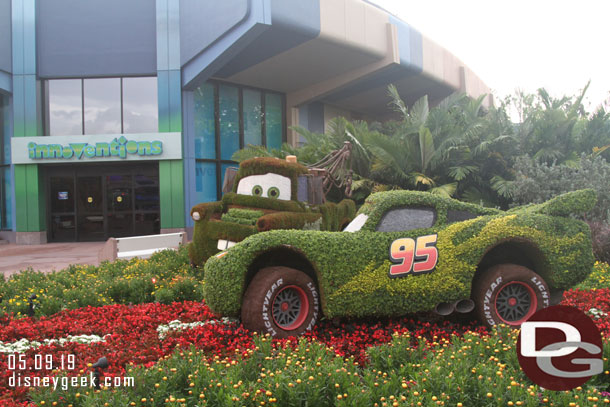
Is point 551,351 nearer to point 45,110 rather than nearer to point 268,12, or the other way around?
point 268,12

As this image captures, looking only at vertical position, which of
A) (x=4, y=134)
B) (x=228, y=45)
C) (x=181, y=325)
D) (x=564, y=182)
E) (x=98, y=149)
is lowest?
(x=181, y=325)

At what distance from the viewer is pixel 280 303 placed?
171 inches

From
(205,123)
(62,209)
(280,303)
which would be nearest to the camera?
(280,303)

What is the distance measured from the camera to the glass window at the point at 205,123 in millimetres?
16656

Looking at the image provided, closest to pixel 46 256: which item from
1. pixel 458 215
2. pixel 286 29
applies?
pixel 286 29

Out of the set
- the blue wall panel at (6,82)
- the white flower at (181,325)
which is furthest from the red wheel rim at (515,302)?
the blue wall panel at (6,82)

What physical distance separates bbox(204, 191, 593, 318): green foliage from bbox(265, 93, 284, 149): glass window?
15.0 metres

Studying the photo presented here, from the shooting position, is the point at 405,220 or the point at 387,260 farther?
the point at 405,220

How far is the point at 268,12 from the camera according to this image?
1302 cm

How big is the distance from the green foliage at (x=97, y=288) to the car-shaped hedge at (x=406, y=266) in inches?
85.2

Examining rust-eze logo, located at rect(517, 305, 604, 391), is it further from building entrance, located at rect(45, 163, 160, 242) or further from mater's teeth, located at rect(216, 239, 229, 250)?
building entrance, located at rect(45, 163, 160, 242)

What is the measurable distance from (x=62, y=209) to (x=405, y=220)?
50.9ft

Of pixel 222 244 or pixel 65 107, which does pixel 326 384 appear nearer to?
pixel 222 244

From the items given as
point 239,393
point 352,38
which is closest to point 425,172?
point 352,38
